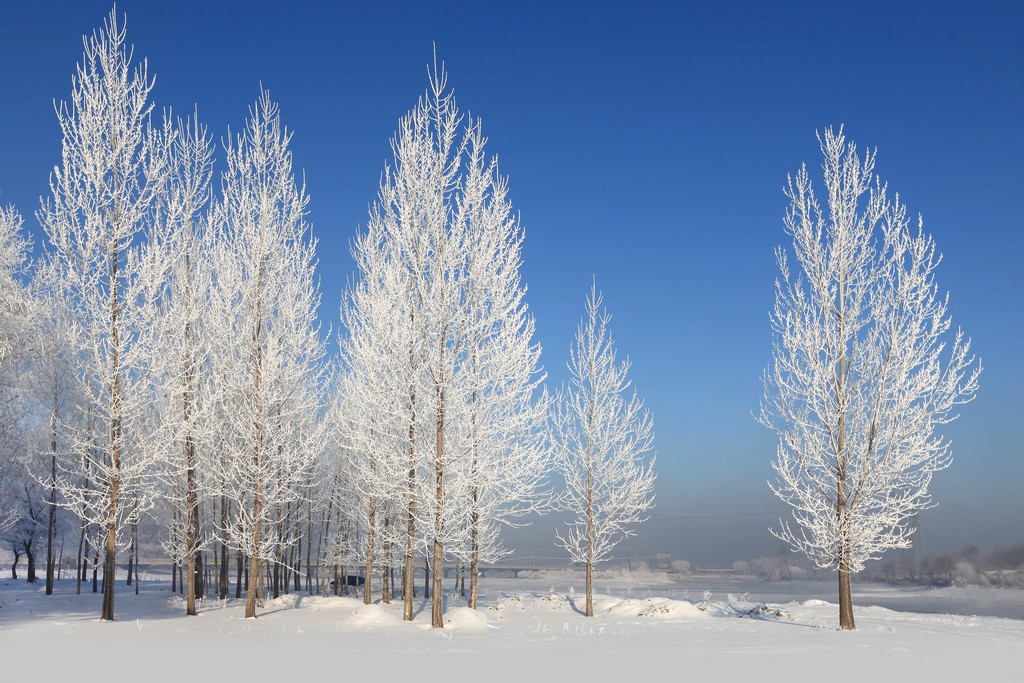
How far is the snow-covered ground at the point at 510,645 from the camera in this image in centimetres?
880

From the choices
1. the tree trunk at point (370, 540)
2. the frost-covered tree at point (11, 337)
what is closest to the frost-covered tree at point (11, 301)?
the frost-covered tree at point (11, 337)

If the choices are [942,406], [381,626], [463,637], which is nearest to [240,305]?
[381,626]

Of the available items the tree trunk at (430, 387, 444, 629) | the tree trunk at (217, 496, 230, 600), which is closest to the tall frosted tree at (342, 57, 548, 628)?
the tree trunk at (430, 387, 444, 629)

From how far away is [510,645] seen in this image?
1156 cm

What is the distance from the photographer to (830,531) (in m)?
15.7

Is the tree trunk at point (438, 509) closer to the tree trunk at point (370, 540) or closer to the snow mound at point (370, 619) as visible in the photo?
the snow mound at point (370, 619)

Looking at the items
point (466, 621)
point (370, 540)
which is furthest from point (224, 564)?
point (466, 621)

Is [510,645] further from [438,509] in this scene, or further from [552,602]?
[552,602]

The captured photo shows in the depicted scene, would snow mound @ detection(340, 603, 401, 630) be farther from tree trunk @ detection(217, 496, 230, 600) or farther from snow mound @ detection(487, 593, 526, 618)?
tree trunk @ detection(217, 496, 230, 600)

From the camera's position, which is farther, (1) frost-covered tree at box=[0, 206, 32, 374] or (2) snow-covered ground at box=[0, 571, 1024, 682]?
(1) frost-covered tree at box=[0, 206, 32, 374]

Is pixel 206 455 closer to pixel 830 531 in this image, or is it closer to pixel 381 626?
pixel 381 626

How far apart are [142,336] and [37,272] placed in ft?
40.6

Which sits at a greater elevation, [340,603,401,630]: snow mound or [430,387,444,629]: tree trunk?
[430,387,444,629]: tree trunk

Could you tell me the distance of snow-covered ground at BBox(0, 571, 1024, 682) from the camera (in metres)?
8.80
